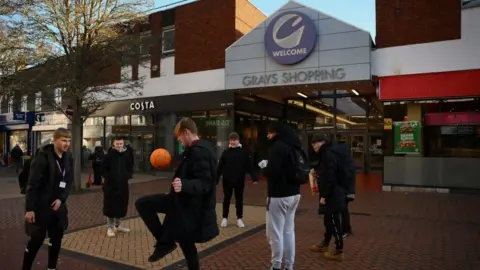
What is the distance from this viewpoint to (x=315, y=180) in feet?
19.1

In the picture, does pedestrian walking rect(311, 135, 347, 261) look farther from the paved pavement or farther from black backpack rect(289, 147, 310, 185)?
black backpack rect(289, 147, 310, 185)

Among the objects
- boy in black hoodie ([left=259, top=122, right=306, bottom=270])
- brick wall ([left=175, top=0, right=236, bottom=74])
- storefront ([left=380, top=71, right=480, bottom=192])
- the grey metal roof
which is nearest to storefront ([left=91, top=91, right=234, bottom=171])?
brick wall ([left=175, top=0, right=236, bottom=74])

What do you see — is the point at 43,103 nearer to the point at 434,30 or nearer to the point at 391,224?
the point at 391,224

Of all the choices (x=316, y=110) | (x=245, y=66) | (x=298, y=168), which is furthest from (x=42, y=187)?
(x=316, y=110)

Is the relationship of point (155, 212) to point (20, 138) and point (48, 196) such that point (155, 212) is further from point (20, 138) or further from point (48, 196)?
point (20, 138)

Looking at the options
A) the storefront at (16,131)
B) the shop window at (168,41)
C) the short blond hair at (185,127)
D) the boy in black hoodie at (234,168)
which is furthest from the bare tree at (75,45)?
the storefront at (16,131)

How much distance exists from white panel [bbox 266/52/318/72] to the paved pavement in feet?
18.4

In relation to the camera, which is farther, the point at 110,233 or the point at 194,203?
the point at 110,233

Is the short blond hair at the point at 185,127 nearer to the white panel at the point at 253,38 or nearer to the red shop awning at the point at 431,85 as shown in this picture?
the red shop awning at the point at 431,85

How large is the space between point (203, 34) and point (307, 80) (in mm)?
5310

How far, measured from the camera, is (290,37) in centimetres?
1421

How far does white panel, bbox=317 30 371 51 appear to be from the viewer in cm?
1318

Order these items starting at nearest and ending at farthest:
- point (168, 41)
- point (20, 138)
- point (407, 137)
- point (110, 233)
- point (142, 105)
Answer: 1. point (110, 233)
2. point (407, 137)
3. point (168, 41)
4. point (142, 105)
5. point (20, 138)

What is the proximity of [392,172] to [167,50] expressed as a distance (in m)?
10.8
